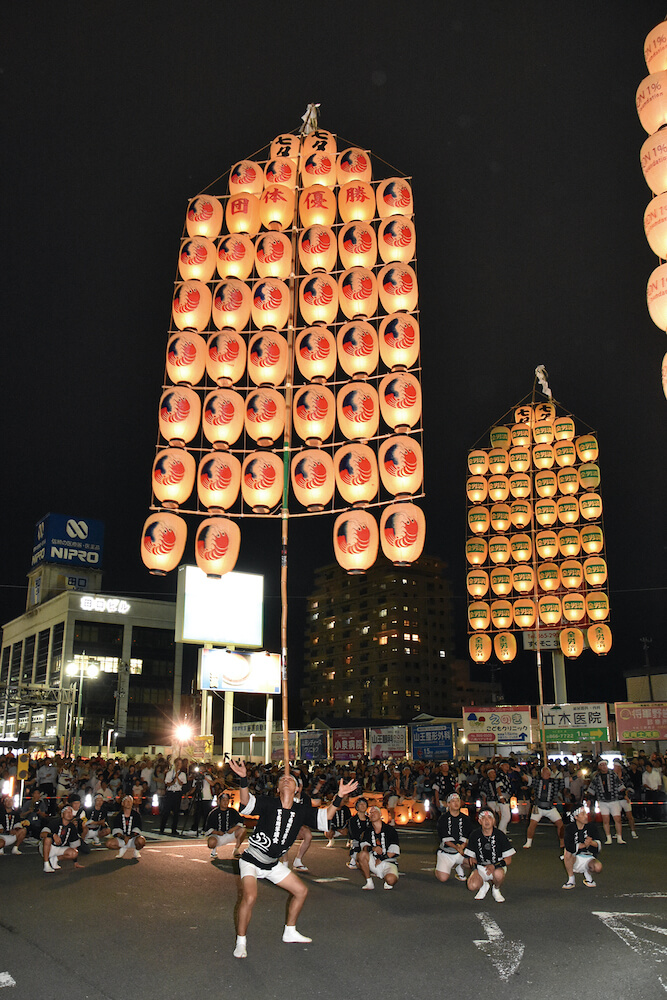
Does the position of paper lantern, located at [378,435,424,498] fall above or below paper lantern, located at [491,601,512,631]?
above

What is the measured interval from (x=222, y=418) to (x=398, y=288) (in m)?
5.33

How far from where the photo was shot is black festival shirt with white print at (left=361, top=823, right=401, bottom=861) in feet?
36.4

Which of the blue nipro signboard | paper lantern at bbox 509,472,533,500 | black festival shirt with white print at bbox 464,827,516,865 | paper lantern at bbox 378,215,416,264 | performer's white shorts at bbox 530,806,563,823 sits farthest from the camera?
paper lantern at bbox 509,472,533,500

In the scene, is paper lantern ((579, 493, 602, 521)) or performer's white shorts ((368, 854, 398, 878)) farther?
paper lantern ((579, 493, 602, 521))

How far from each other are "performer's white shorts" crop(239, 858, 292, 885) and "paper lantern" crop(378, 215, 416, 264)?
49.9 feet

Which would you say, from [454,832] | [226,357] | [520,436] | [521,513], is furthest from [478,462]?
[454,832]

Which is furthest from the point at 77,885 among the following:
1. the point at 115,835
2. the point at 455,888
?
the point at 455,888

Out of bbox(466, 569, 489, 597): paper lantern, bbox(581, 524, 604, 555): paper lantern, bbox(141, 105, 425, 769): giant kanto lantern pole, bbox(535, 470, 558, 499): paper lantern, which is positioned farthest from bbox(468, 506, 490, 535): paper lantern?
bbox(141, 105, 425, 769): giant kanto lantern pole

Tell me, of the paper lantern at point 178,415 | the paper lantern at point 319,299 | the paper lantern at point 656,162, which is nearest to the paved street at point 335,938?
the paper lantern at point 178,415

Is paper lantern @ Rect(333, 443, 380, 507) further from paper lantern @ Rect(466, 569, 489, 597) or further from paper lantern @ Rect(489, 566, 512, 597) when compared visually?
paper lantern @ Rect(466, 569, 489, 597)

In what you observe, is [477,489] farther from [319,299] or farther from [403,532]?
[319,299]

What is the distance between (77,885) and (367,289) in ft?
45.0

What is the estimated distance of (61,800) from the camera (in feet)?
62.0

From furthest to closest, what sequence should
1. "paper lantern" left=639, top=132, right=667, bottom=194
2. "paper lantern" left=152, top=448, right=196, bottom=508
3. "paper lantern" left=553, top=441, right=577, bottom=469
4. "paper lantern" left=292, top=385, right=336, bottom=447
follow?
"paper lantern" left=553, top=441, right=577, bottom=469 → "paper lantern" left=152, top=448, right=196, bottom=508 → "paper lantern" left=292, top=385, right=336, bottom=447 → "paper lantern" left=639, top=132, right=667, bottom=194
